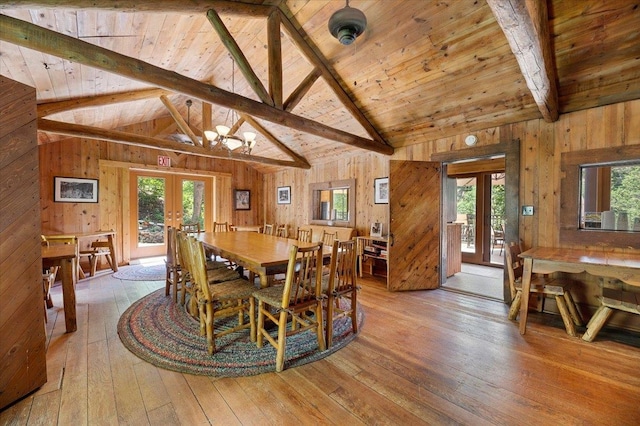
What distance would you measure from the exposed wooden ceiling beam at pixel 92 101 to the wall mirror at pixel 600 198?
→ 5770mm

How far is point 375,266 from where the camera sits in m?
5.02

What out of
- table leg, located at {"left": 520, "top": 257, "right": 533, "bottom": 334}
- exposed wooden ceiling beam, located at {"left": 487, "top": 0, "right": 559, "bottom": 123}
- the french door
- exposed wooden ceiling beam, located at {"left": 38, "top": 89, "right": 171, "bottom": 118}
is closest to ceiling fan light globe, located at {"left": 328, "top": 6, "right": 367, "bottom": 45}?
exposed wooden ceiling beam, located at {"left": 487, "top": 0, "right": 559, "bottom": 123}

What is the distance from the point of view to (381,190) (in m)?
4.92

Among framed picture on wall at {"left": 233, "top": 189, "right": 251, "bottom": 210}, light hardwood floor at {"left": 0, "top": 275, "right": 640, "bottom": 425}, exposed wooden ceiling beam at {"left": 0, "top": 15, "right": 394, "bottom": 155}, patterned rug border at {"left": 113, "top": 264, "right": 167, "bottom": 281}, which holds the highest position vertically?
exposed wooden ceiling beam at {"left": 0, "top": 15, "right": 394, "bottom": 155}

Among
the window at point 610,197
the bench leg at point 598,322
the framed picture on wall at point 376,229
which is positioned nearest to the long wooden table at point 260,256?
the framed picture on wall at point 376,229

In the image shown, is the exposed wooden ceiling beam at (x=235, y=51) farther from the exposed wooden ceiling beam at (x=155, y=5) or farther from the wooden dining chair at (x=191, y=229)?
the wooden dining chair at (x=191, y=229)

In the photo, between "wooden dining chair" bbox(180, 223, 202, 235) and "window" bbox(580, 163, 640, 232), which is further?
"wooden dining chair" bbox(180, 223, 202, 235)

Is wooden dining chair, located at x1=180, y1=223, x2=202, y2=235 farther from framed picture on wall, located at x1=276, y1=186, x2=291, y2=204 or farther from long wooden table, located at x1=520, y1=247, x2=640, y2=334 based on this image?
long wooden table, located at x1=520, y1=247, x2=640, y2=334

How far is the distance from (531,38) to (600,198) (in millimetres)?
2429

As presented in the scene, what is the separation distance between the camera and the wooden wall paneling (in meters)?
Answer: 1.61

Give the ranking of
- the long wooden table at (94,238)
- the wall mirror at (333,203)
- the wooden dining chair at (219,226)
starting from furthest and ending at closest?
1. the wall mirror at (333,203)
2. the wooden dining chair at (219,226)
3. the long wooden table at (94,238)

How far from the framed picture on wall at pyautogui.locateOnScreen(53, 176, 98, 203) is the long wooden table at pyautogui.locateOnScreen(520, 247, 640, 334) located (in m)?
7.09

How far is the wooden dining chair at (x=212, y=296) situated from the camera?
85.3 inches

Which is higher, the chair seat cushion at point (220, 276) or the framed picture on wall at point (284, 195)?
the framed picture on wall at point (284, 195)
